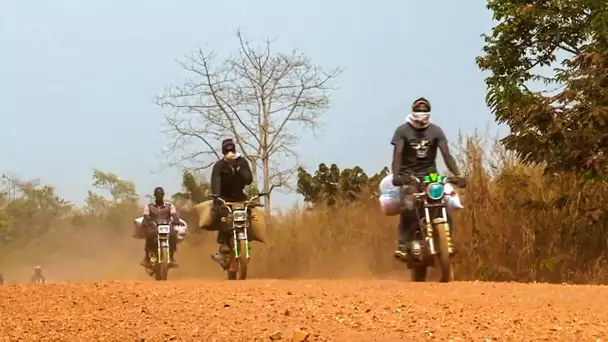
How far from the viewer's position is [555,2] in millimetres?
17031

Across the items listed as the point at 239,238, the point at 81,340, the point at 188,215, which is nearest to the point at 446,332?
the point at 81,340

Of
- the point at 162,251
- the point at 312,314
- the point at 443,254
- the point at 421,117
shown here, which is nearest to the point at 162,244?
the point at 162,251

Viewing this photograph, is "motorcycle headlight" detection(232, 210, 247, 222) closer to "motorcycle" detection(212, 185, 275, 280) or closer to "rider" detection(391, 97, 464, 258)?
"motorcycle" detection(212, 185, 275, 280)

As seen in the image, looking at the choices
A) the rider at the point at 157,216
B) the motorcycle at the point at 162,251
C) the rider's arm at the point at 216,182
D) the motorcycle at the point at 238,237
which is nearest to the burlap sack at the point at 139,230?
the rider at the point at 157,216

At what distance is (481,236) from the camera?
12508 mm

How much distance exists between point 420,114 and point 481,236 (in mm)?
3279

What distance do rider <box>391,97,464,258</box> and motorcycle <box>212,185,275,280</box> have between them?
260 cm

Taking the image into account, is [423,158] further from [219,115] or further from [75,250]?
[75,250]

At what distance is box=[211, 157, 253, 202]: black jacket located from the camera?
12.2 metres

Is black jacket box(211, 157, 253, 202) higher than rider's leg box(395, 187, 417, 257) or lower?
higher

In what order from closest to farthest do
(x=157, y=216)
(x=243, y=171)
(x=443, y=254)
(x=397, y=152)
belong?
(x=443, y=254), (x=397, y=152), (x=243, y=171), (x=157, y=216)

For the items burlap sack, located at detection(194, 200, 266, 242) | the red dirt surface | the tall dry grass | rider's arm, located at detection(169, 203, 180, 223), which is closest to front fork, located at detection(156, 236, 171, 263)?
rider's arm, located at detection(169, 203, 180, 223)

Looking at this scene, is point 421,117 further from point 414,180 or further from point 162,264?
point 162,264

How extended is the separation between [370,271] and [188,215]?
9864 millimetres
